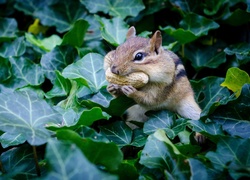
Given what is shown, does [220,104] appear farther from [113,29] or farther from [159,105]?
[113,29]

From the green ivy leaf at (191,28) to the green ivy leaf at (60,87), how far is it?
0.92 m

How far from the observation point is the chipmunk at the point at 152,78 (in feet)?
8.68

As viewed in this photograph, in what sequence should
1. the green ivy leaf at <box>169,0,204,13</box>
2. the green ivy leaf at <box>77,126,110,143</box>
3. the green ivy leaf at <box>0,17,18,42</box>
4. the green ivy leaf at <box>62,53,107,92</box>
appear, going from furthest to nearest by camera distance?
the green ivy leaf at <box>0,17,18,42</box> < the green ivy leaf at <box>169,0,204,13</box> < the green ivy leaf at <box>62,53,107,92</box> < the green ivy leaf at <box>77,126,110,143</box>

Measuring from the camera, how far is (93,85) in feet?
9.56

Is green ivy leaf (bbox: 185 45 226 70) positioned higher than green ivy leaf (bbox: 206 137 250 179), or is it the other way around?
green ivy leaf (bbox: 206 137 250 179)

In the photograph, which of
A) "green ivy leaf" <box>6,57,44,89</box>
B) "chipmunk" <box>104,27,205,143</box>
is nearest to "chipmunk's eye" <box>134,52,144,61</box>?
"chipmunk" <box>104,27,205,143</box>

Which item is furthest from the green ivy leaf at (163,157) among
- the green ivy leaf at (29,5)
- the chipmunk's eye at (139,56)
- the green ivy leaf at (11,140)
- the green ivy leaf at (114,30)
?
the green ivy leaf at (29,5)

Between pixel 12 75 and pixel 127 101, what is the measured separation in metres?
0.96

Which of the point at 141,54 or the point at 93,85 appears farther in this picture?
the point at 93,85

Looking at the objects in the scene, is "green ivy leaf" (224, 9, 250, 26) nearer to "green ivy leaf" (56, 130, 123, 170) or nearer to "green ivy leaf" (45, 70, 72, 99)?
"green ivy leaf" (45, 70, 72, 99)

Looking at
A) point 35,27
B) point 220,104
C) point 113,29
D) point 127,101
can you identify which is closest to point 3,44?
point 35,27

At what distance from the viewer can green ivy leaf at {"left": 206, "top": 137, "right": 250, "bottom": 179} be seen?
211cm

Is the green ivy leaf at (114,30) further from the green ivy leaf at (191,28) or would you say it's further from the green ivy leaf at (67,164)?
the green ivy leaf at (67,164)

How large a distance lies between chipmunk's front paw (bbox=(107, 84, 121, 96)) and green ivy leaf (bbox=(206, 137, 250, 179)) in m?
0.74
